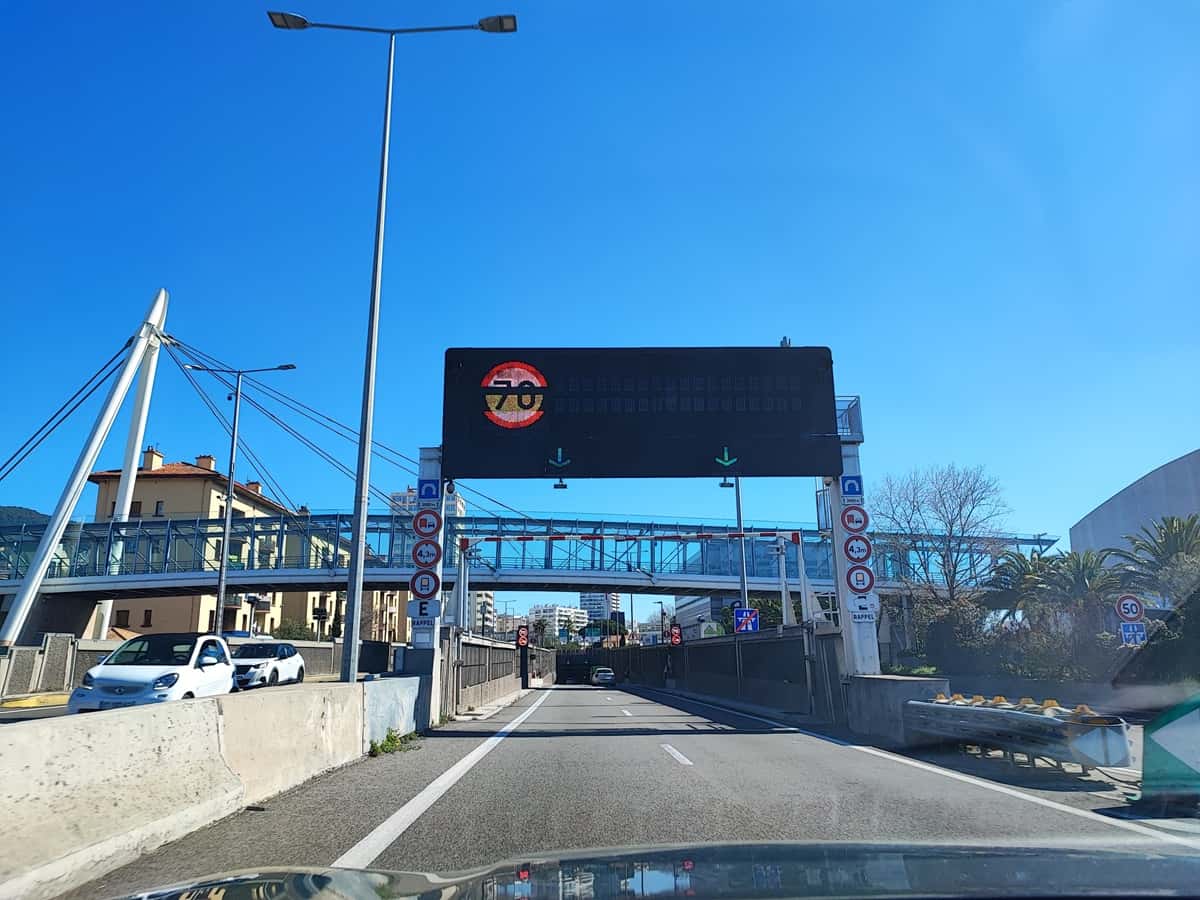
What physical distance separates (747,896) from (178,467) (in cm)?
8354

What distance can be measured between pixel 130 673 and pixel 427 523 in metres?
6.25

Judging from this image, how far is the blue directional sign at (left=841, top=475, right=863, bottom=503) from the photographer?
18.8 m

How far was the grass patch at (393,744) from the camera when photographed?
1277 centimetres

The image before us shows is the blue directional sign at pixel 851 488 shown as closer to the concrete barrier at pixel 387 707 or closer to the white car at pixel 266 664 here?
the concrete barrier at pixel 387 707

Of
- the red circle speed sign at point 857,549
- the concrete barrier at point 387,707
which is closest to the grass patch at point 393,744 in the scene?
the concrete barrier at point 387,707

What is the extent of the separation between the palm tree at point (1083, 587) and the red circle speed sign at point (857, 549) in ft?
57.3

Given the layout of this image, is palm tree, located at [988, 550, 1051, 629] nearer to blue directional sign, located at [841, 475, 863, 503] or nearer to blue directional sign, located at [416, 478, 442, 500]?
blue directional sign, located at [841, 475, 863, 503]

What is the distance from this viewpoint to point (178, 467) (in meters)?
77.4

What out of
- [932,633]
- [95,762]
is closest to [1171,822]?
[95,762]

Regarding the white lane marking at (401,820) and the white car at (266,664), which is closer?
the white lane marking at (401,820)

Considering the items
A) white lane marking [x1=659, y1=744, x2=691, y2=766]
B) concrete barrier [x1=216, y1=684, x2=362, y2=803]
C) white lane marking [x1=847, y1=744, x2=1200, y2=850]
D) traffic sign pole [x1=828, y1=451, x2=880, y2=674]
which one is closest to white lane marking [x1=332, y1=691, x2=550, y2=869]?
concrete barrier [x1=216, y1=684, x2=362, y2=803]

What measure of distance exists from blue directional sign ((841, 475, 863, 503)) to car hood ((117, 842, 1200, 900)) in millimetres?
14223

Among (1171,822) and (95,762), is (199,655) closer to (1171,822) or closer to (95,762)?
(95,762)

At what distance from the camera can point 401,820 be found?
25.0 feet
